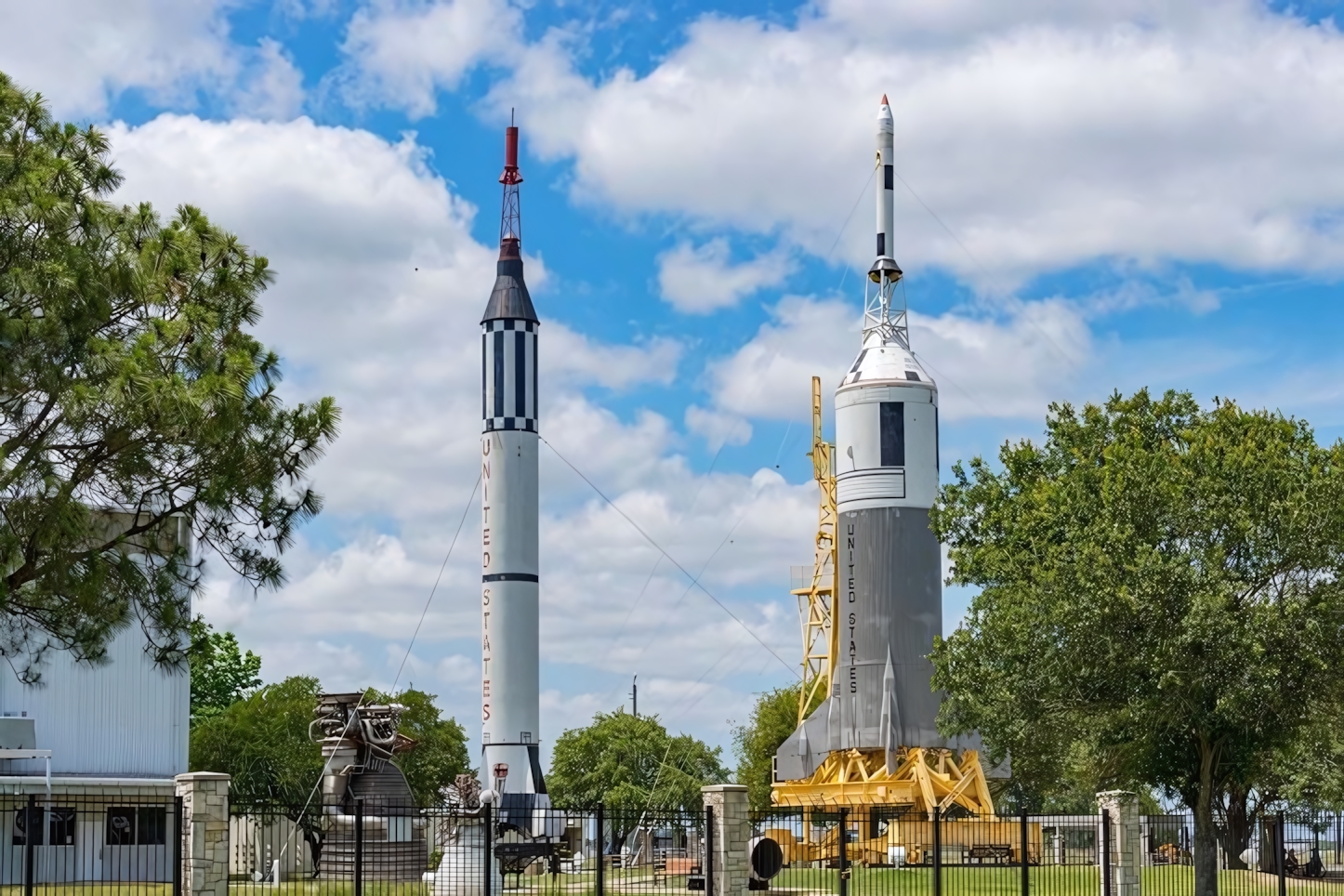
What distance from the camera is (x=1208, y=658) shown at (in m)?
30.7

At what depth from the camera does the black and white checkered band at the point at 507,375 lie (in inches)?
2163

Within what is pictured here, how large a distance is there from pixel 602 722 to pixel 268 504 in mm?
69053

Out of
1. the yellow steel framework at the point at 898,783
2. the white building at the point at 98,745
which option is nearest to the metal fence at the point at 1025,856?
the yellow steel framework at the point at 898,783

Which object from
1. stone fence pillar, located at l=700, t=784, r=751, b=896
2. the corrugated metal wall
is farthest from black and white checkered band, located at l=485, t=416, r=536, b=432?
stone fence pillar, located at l=700, t=784, r=751, b=896

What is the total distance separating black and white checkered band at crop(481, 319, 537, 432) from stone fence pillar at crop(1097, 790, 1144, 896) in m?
28.0

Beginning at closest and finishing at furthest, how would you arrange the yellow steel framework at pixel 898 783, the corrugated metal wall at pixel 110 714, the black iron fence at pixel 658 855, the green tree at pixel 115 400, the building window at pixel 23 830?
the green tree at pixel 115 400 → the black iron fence at pixel 658 855 → the building window at pixel 23 830 → the corrugated metal wall at pixel 110 714 → the yellow steel framework at pixel 898 783

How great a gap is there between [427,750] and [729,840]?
50614 millimetres

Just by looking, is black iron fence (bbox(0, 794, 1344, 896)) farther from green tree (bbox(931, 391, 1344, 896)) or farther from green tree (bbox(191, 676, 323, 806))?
green tree (bbox(191, 676, 323, 806))

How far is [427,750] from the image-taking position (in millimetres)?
76812

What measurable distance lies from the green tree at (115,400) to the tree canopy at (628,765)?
63048 mm

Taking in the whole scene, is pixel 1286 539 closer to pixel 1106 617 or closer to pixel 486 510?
pixel 1106 617

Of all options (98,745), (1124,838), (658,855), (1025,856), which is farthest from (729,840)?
(658,855)

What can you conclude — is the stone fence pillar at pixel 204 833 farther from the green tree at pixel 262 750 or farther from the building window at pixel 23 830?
the green tree at pixel 262 750

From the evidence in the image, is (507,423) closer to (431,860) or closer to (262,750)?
(431,860)
